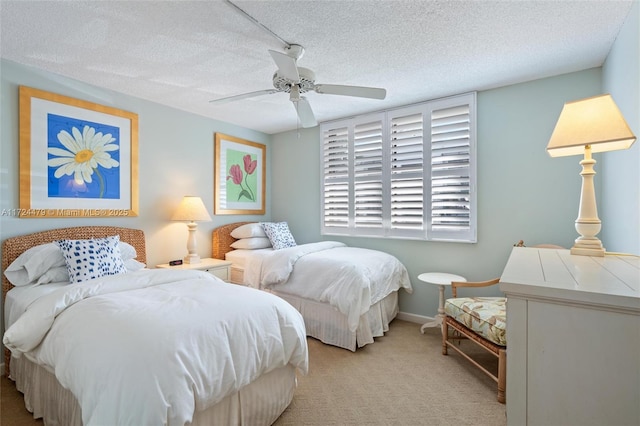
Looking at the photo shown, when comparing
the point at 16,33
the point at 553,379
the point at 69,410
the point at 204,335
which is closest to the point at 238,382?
the point at 204,335

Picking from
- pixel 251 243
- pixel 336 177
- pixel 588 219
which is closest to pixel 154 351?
pixel 588 219

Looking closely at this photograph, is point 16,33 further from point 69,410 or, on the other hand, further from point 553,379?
point 553,379

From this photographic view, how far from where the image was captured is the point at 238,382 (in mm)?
1487

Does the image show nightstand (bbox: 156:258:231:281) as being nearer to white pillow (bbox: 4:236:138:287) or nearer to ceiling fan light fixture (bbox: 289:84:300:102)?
white pillow (bbox: 4:236:138:287)

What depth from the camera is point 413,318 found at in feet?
11.5

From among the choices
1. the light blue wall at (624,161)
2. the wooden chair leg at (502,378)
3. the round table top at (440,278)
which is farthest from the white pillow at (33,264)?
the light blue wall at (624,161)

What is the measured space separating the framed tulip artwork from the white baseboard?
2.56m

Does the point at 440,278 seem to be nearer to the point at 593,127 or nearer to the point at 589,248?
the point at 589,248

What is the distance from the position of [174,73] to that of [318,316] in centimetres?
266

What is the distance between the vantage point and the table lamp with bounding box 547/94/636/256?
1.28 m

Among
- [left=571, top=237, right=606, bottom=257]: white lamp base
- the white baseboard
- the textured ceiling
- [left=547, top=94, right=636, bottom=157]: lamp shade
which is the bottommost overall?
the white baseboard

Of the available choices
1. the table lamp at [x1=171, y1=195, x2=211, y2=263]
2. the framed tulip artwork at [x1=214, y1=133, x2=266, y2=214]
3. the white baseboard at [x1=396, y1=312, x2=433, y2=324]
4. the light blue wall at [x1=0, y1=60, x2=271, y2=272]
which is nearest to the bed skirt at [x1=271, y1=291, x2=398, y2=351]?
the white baseboard at [x1=396, y1=312, x2=433, y2=324]

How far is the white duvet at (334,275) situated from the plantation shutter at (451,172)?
731 millimetres

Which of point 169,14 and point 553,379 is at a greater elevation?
point 169,14
